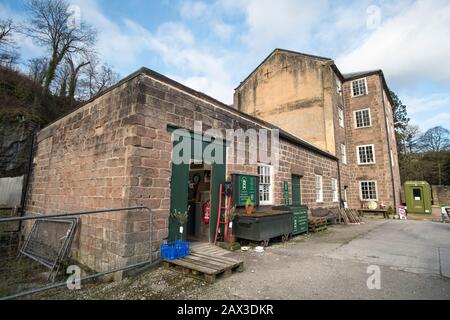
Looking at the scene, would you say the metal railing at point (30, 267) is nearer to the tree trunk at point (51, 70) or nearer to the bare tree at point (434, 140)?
the tree trunk at point (51, 70)

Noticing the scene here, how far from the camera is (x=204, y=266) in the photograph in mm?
4238

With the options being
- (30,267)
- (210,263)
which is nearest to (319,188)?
(210,263)

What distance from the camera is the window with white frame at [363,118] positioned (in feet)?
60.9

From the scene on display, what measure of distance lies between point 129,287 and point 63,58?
24351 millimetres

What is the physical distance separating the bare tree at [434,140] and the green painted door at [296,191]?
1435 inches

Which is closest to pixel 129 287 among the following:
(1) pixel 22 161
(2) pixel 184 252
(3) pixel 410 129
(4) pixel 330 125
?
(2) pixel 184 252

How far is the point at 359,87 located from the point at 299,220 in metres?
15.6

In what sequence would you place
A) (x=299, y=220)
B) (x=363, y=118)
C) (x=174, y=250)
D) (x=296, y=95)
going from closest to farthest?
1. (x=174, y=250)
2. (x=299, y=220)
3. (x=296, y=95)
4. (x=363, y=118)

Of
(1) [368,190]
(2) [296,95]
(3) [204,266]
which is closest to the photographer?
(3) [204,266]

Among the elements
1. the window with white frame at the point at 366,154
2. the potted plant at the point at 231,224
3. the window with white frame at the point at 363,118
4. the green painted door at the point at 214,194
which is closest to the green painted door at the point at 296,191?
the potted plant at the point at 231,224

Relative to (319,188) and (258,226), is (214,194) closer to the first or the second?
(258,226)

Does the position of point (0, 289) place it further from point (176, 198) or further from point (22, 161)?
point (22, 161)

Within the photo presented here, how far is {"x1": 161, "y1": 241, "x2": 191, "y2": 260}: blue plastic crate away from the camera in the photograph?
4.70 metres

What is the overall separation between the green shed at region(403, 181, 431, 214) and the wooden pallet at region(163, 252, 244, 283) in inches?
767
